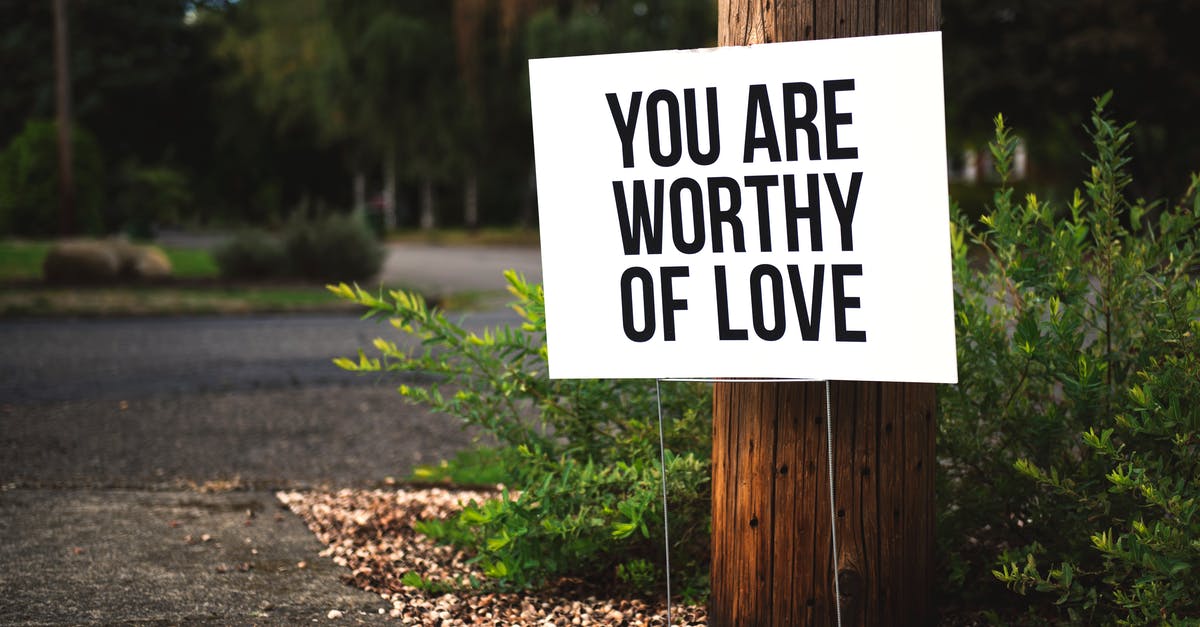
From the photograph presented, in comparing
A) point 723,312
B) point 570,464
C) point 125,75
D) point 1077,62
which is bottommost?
point 570,464

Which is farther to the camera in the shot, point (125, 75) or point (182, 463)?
point (125, 75)

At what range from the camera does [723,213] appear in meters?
3.11

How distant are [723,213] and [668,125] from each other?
28cm

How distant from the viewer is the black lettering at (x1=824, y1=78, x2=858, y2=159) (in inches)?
118

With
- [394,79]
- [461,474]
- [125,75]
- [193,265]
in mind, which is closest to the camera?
[461,474]

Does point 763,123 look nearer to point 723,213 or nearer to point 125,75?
point 723,213

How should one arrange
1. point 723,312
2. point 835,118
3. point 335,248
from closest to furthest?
point 835,118 → point 723,312 → point 335,248

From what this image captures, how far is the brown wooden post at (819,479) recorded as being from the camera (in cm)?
313

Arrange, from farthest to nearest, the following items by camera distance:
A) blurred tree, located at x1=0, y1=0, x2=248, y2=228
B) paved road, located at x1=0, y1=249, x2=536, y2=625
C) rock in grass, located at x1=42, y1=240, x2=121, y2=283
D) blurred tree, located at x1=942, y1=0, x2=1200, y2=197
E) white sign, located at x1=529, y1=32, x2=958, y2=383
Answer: blurred tree, located at x1=0, y1=0, x2=248, y2=228 → blurred tree, located at x1=942, y1=0, x2=1200, y2=197 → rock in grass, located at x1=42, y1=240, x2=121, y2=283 → paved road, located at x1=0, y1=249, x2=536, y2=625 → white sign, located at x1=529, y1=32, x2=958, y2=383

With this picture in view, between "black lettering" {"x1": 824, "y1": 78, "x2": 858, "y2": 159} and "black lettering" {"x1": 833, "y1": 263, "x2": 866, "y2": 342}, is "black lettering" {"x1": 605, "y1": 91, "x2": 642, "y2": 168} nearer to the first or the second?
"black lettering" {"x1": 824, "y1": 78, "x2": 858, "y2": 159}

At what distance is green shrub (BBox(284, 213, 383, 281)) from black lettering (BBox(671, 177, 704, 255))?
49.4 ft

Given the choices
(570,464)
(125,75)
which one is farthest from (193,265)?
(125,75)

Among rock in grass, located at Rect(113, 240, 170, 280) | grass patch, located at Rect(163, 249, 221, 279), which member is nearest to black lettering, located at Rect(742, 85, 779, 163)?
rock in grass, located at Rect(113, 240, 170, 280)

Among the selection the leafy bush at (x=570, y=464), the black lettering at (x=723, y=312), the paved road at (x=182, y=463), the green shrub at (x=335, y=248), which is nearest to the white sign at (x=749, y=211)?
the black lettering at (x=723, y=312)
